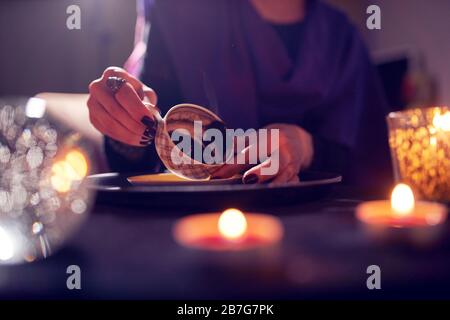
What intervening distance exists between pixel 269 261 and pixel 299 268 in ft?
0.05

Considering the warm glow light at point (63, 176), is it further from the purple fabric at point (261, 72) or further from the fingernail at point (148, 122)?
the purple fabric at point (261, 72)

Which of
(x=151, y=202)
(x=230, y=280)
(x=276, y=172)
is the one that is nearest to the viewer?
(x=230, y=280)

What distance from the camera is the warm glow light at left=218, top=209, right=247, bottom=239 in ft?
0.84

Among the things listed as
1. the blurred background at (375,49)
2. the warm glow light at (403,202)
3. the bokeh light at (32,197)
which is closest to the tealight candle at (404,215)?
the warm glow light at (403,202)

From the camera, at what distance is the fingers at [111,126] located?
1.63 feet

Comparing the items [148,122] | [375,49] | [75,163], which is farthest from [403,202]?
[375,49]

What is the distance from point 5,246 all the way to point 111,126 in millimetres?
262

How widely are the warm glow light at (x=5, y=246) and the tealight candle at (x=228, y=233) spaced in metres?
0.09

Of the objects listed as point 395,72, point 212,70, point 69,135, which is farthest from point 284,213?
point 395,72

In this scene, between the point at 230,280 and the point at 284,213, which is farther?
the point at 284,213

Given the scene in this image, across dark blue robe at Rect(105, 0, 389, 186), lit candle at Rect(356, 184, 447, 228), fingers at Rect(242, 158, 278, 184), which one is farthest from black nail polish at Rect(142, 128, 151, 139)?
dark blue robe at Rect(105, 0, 389, 186)

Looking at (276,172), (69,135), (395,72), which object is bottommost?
(276,172)
